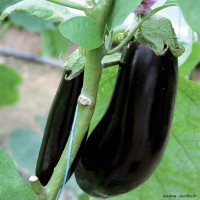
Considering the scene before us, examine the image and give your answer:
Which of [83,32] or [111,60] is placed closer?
[83,32]

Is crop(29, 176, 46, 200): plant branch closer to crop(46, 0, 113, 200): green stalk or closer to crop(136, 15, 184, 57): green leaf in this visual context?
crop(46, 0, 113, 200): green stalk

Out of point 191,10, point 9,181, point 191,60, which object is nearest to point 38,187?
point 9,181

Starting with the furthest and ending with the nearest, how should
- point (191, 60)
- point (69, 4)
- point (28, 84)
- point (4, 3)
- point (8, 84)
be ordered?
point (28, 84) → point (8, 84) → point (191, 60) → point (4, 3) → point (69, 4)

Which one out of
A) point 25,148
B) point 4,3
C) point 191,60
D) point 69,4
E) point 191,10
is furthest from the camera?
point 25,148

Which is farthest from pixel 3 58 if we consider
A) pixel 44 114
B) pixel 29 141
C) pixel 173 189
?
pixel 173 189

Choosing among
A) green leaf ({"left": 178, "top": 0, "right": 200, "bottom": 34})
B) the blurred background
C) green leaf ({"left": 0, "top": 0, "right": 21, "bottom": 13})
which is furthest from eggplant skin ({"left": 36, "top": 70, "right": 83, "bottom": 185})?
the blurred background

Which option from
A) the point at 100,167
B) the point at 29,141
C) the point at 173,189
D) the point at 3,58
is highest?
the point at 100,167

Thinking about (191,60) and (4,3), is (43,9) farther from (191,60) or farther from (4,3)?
(191,60)

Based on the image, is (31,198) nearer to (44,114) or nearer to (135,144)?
(135,144)
